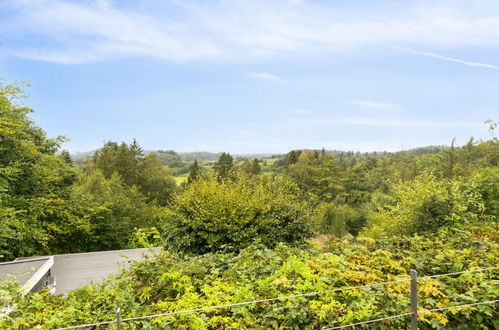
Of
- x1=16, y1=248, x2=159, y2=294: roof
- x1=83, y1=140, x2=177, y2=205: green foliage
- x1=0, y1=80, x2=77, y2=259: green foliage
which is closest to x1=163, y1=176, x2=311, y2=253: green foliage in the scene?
x1=16, y1=248, x2=159, y2=294: roof

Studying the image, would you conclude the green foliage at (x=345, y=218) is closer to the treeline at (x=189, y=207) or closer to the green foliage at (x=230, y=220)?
the treeline at (x=189, y=207)

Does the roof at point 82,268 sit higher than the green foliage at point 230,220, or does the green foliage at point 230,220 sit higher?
the green foliage at point 230,220

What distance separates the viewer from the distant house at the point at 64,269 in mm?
5992

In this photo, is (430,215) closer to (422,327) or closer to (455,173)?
(422,327)

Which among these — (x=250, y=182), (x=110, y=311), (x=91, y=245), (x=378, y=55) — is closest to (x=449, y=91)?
(x=378, y=55)

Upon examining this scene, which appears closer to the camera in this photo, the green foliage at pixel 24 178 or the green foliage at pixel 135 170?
the green foliage at pixel 24 178

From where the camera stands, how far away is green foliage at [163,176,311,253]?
7.01 metres

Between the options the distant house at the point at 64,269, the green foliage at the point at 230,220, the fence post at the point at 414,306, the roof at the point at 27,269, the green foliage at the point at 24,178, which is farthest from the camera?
the green foliage at the point at 24,178

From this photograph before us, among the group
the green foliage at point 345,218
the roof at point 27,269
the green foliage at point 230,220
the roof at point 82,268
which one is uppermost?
the green foliage at point 230,220

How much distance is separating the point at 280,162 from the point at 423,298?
6023 centimetres

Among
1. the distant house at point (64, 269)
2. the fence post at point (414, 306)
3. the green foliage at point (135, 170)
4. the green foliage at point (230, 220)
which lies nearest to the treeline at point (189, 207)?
the green foliage at point (230, 220)

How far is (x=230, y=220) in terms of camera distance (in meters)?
7.10

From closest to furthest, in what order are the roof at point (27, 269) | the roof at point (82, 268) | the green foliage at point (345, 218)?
the roof at point (27, 269) → the roof at point (82, 268) → the green foliage at point (345, 218)

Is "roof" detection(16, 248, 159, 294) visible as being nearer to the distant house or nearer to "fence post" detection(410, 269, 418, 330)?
the distant house
